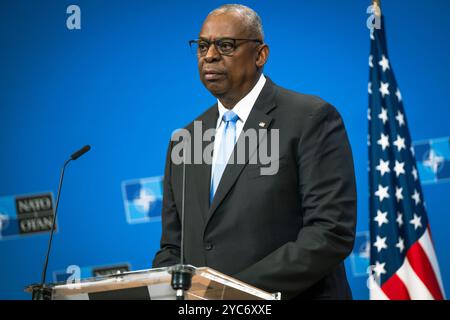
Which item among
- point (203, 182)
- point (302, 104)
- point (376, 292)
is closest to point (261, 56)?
point (302, 104)

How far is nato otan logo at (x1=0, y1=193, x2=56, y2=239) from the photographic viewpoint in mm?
4609

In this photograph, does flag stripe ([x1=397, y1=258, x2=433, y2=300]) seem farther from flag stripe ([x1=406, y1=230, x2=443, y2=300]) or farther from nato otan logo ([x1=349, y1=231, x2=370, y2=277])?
nato otan logo ([x1=349, y1=231, x2=370, y2=277])

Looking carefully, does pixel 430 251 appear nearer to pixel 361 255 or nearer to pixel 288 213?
pixel 361 255

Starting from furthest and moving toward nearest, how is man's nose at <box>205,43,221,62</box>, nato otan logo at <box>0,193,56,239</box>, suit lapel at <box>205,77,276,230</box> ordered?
nato otan logo at <box>0,193,56,239</box> → man's nose at <box>205,43,221,62</box> → suit lapel at <box>205,77,276,230</box>

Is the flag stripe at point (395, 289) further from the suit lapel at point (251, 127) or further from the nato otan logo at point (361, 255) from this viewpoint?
the suit lapel at point (251, 127)

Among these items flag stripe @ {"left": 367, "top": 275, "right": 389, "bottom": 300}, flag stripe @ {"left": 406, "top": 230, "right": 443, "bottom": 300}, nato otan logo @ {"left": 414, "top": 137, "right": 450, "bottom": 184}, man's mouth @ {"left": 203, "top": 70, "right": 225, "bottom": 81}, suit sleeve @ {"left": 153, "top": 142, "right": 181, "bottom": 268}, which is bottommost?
flag stripe @ {"left": 367, "top": 275, "right": 389, "bottom": 300}

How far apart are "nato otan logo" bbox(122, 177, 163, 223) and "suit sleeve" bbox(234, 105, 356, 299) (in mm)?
2127

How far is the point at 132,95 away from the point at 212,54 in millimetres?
2190

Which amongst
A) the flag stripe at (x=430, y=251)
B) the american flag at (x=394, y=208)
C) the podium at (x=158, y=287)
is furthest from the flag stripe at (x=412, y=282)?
the podium at (x=158, y=287)

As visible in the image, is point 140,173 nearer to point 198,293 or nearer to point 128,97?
point 128,97

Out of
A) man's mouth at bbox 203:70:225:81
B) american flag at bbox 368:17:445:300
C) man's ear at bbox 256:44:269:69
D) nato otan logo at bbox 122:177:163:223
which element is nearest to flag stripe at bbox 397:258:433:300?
american flag at bbox 368:17:445:300

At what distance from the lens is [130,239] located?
455cm

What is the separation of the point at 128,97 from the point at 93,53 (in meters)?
0.41

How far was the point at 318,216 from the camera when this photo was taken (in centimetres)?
235
